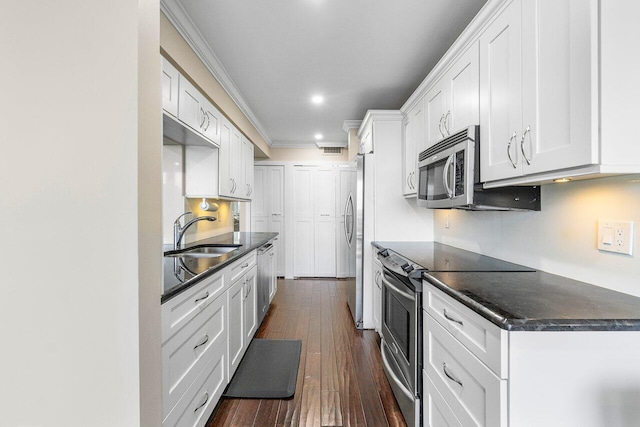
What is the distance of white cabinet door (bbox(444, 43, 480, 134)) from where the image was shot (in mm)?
1632

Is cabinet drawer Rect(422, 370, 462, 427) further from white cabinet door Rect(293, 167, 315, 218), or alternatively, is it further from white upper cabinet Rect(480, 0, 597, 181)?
white cabinet door Rect(293, 167, 315, 218)

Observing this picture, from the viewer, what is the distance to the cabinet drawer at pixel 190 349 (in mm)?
1198

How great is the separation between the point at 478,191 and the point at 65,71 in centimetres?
180

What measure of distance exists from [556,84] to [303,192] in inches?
180

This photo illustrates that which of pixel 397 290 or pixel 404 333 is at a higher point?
pixel 397 290

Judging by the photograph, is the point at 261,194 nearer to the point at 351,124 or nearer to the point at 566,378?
the point at 351,124

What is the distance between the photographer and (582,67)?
963mm

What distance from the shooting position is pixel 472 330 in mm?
1092

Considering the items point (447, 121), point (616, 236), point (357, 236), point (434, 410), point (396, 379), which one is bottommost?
point (396, 379)

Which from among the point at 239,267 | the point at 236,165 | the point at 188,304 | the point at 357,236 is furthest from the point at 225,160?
the point at 188,304

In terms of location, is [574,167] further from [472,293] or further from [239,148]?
[239,148]

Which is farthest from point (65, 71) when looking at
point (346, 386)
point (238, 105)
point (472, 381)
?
point (238, 105)

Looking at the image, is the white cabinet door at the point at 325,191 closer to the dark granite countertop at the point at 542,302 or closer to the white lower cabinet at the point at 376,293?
the white lower cabinet at the point at 376,293

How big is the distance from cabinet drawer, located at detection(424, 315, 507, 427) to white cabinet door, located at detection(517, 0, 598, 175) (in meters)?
0.79
